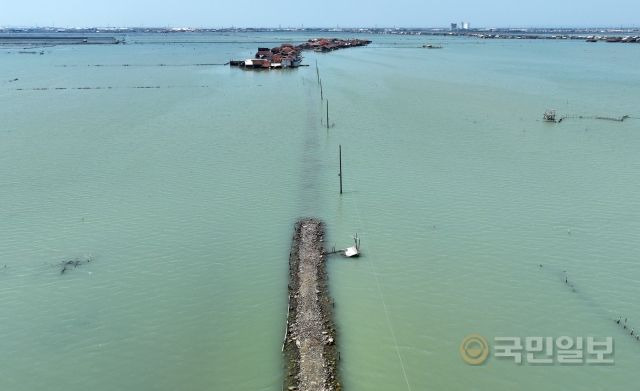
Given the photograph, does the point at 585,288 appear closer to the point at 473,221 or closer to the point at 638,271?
the point at 638,271

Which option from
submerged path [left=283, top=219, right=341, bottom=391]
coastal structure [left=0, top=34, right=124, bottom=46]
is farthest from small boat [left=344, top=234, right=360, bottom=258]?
coastal structure [left=0, top=34, right=124, bottom=46]

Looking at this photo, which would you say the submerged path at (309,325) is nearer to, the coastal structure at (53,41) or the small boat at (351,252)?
the small boat at (351,252)

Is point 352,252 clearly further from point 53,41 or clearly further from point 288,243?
point 53,41

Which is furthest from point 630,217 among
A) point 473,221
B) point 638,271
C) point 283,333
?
point 283,333

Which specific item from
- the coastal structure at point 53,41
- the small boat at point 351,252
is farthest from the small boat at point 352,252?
the coastal structure at point 53,41

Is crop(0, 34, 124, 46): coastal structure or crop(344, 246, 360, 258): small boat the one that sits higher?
crop(0, 34, 124, 46): coastal structure

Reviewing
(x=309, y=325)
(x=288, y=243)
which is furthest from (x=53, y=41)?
(x=309, y=325)

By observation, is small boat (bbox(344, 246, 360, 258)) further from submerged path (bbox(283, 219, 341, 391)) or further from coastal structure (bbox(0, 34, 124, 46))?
coastal structure (bbox(0, 34, 124, 46))
